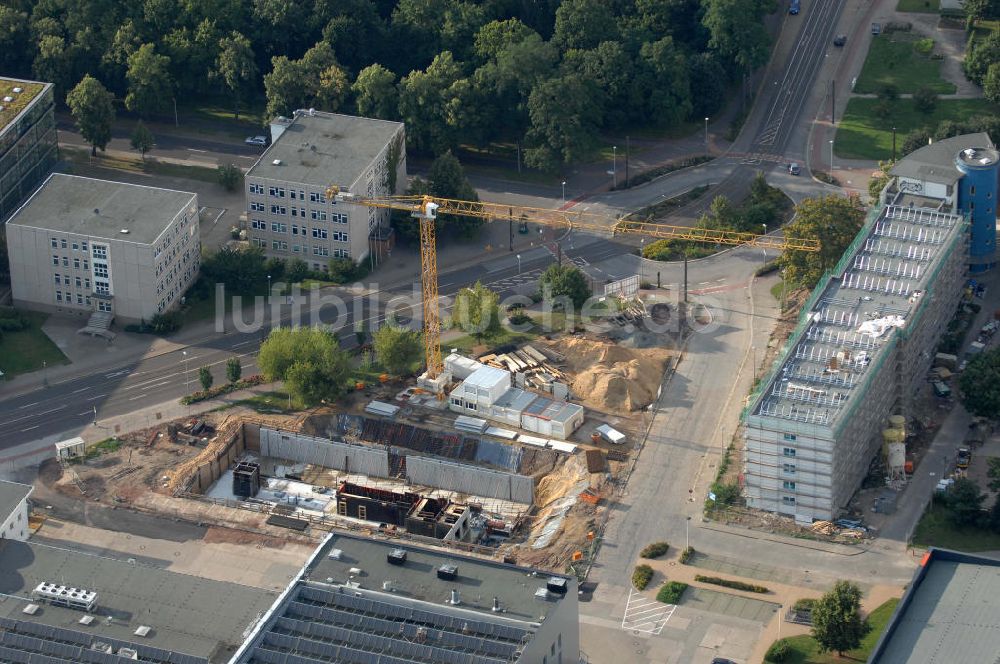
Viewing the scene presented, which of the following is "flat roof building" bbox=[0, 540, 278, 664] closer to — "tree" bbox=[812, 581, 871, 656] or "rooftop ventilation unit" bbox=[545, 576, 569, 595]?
"rooftop ventilation unit" bbox=[545, 576, 569, 595]

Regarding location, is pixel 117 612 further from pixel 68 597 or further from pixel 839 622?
pixel 839 622

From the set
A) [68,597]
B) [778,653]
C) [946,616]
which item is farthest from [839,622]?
[68,597]

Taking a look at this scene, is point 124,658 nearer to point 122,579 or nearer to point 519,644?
point 122,579

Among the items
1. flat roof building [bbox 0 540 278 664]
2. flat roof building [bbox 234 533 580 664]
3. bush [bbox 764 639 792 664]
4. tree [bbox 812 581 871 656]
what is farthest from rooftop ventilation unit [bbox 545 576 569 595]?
tree [bbox 812 581 871 656]

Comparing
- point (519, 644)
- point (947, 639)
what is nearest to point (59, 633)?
point (519, 644)

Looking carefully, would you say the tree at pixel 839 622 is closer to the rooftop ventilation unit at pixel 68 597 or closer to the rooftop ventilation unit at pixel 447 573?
the rooftop ventilation unit at pixel 447 573

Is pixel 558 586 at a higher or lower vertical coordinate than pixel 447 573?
higher

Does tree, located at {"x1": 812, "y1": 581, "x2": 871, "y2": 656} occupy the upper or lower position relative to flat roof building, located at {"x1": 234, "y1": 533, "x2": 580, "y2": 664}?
lower
